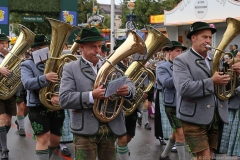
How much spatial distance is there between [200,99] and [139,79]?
1.58 m

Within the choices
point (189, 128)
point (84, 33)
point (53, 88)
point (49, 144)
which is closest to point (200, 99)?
point (189, 128)

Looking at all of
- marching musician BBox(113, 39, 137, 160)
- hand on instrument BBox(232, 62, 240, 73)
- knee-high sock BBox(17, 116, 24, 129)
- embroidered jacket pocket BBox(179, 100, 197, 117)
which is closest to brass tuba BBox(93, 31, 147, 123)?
embroidered jacket pocket BBox(179, 100, 197, 117)

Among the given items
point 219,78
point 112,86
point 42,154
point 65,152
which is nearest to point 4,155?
point 65,152

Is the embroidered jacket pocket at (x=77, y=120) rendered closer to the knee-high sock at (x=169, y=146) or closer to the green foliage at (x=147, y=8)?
the knee-high sock at (x=169, y=146)

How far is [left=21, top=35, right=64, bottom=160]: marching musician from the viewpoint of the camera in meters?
4.71

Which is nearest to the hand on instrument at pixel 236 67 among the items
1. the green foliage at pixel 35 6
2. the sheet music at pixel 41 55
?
the sheet music at pixel 41 55

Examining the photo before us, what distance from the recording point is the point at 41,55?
16.1 feet

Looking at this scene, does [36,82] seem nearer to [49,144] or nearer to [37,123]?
[37,123]

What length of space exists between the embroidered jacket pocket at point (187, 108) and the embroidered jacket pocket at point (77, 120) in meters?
1.14

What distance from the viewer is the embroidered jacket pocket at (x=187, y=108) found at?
396 cm

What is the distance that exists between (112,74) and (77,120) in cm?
56

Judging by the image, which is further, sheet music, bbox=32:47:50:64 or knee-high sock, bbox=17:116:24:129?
knee-high sock, bbox=17:116:24:129

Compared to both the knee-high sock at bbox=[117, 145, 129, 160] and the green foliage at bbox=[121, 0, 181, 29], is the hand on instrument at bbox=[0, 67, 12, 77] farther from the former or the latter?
the green foliage at bbox=[121, 0, 181, 29]

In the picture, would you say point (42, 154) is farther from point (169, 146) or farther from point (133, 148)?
point (133, 148)
